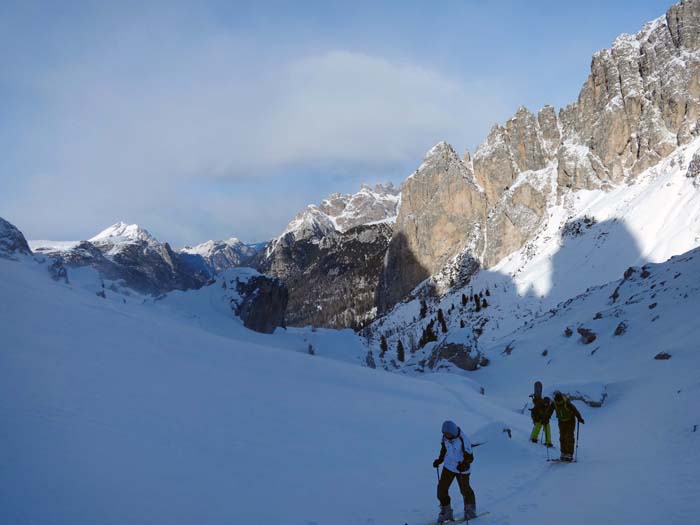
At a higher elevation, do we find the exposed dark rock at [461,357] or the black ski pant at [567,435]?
the exposed dark rock at [461,357]

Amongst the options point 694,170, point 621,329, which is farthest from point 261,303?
point 694,170

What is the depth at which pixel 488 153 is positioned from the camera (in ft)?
461

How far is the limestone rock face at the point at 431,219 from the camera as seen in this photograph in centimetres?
15312

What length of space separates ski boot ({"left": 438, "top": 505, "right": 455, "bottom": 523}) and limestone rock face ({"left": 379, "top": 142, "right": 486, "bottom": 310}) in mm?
138490

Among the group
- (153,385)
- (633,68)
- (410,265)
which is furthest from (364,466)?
(410,265)

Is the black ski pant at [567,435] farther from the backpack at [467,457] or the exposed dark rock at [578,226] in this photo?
the exposed dark rock at [578,226]

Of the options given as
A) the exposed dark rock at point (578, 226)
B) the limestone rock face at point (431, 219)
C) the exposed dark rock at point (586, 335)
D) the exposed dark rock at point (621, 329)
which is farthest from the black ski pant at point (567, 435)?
the limestone rock face at point (431, 219)

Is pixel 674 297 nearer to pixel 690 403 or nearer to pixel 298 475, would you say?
pixel 690 403

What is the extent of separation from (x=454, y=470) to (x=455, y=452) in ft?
0.92

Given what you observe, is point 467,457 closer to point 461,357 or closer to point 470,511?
point 470,511

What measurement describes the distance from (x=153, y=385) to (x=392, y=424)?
242 inches

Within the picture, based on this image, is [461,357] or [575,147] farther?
[575,147]

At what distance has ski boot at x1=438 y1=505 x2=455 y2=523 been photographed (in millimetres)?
7359

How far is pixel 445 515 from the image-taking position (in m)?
7.38
